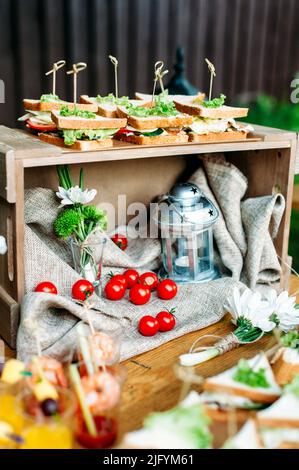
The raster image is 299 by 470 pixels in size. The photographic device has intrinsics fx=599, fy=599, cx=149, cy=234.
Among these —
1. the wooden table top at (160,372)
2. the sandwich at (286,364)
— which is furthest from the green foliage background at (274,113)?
the sandwich at (286,364)

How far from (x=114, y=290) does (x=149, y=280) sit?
0.13m

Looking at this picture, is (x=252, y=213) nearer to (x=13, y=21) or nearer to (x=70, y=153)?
(x=70, y=153)

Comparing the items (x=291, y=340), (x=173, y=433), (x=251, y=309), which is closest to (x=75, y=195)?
(x=251, y=309)

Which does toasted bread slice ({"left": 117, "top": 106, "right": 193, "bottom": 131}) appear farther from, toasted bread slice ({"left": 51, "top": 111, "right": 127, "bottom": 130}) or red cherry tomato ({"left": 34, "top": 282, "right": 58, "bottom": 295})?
red cherry tomato ({"left": 34, "top": 282, "right": 58, "bottom": 295})

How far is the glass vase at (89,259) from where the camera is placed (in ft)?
5.72

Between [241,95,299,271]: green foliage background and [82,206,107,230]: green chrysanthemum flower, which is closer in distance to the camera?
[82,206,107,230]: green chrysanthemum flower

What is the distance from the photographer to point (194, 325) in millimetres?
1699

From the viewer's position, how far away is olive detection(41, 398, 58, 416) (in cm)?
105

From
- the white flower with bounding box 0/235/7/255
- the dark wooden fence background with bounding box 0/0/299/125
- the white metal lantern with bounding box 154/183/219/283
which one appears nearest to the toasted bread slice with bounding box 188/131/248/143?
the white metal lantern with bounding box 154/183/219/283

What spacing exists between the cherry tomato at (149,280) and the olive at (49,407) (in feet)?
2.66

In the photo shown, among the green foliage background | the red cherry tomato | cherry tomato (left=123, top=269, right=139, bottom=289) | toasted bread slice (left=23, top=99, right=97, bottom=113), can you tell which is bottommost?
cherry tomato (left=123, top=269, right=139, bottom=289)

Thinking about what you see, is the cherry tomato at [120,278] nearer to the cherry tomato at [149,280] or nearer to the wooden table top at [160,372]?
the cherry tomato at [149,280]

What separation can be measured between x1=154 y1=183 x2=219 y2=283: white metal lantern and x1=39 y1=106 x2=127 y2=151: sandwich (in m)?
0.34

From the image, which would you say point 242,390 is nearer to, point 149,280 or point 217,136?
point 149,280
